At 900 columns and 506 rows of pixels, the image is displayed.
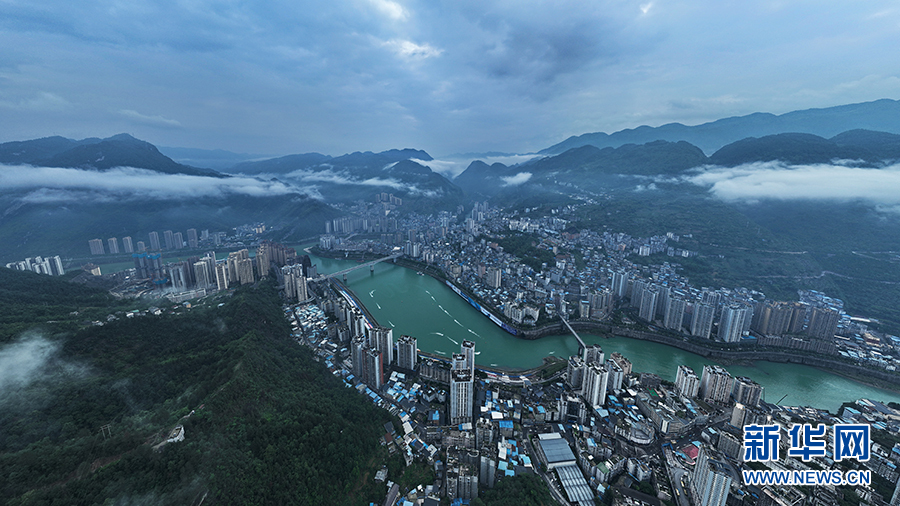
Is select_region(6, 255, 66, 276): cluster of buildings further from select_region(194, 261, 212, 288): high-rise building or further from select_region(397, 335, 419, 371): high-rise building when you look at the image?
select_region(397, 335, 419, 371): high-rise building

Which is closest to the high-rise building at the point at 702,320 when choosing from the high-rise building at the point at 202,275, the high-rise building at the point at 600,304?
the high-rise building at the point at 600,304

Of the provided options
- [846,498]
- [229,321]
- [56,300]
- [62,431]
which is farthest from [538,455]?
[56,300]

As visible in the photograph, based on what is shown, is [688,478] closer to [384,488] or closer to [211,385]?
[384,488]

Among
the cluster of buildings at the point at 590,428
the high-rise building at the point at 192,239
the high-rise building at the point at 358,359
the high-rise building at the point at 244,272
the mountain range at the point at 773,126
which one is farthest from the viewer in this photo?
the mountain range at the point at 773,126

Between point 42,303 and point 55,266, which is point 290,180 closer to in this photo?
point 55,266

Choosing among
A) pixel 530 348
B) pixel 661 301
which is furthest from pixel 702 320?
pixel 530 348

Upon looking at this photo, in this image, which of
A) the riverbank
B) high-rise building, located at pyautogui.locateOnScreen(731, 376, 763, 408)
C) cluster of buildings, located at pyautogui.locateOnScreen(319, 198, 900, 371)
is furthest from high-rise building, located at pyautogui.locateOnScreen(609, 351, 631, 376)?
cluster of buildings, located at pyautogui.locateOnScreen(319, 198, 900, 371)

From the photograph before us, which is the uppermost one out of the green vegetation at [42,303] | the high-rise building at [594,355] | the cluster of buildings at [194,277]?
the green vegetation at [42,303]

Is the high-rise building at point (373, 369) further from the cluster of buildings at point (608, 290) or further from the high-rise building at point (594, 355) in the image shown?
the cluster of buildings at point (608, 290)
